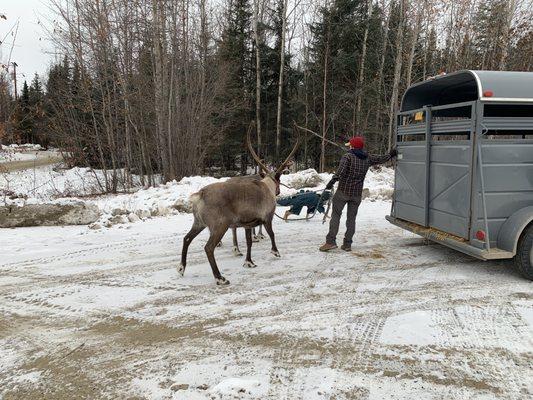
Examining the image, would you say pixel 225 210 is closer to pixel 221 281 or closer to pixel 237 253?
pixel 221 281

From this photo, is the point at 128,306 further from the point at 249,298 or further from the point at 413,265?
the point at 413,265

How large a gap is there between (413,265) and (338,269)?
1.22 meters

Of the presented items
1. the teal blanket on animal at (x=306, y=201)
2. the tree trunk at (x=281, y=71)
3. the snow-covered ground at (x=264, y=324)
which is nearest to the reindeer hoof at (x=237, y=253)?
the snow-covered ground at (x=264, y=324)

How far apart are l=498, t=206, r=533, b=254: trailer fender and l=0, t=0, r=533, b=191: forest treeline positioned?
1265 cm

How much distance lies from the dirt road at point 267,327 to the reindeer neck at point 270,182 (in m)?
Result: 1.14

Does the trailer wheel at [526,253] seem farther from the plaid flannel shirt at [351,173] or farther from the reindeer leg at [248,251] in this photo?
the reindeer leg at [248,251]

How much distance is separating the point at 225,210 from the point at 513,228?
3.88 meters

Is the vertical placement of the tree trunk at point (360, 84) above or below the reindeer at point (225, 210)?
above

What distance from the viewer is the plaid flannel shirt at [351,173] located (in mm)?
7184

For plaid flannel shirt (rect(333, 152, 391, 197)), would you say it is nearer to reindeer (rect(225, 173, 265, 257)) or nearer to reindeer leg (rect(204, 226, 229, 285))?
reindeer (rect(225, 173, 265, 257))

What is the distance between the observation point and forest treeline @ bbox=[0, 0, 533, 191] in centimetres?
1599

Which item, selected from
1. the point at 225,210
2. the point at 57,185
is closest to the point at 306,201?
the point at 225,210

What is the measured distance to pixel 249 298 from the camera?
5.07m

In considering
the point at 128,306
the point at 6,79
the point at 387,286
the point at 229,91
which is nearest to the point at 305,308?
the point at 387,286
